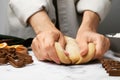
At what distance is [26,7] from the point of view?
2.60 ft

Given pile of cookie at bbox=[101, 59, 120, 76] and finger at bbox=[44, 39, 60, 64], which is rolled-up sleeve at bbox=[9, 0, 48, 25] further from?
pile of cookie at bbox=[101, 59, 120, 76]

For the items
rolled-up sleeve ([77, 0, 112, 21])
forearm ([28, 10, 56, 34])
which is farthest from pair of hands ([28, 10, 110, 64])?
rolled-up sleeve ([77, 0, 112, 21])

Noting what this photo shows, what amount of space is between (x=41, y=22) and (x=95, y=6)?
0.69 ft

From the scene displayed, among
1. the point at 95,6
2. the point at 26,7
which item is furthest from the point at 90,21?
the point at 26,7

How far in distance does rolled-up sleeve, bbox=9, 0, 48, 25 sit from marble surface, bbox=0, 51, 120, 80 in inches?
7.3

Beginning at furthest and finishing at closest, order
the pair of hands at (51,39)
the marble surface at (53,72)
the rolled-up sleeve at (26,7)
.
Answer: the rolled-up sleeve at (26,7) → the pair of hands at (51,39) → the marble surface at (53,72)

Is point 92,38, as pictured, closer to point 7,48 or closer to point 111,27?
point 7,48

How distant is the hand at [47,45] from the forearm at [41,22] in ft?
0.13

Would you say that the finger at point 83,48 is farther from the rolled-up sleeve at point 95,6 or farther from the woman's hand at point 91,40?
the rolled-up sleeve at point 95,6

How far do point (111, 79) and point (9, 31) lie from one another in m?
0.60

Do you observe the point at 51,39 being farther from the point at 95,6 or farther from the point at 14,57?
the point at 95,6

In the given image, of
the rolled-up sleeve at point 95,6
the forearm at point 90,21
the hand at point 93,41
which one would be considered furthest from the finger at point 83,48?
the rolled-up sleeve at point 95,6

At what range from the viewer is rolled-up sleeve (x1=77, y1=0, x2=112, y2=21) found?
2.81 ft

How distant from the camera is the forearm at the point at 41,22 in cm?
72
